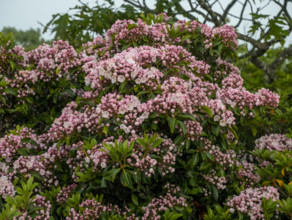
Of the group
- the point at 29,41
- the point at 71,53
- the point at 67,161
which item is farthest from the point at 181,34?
the point at 29,41

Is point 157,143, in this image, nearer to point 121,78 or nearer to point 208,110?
point 208,110

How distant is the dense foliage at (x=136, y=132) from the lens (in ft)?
9.97

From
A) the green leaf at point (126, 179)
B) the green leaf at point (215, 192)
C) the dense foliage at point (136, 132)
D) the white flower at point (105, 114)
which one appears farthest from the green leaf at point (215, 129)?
the white flower at point (105, 114)

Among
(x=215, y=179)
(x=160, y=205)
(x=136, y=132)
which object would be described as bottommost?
(x=160, y=205)

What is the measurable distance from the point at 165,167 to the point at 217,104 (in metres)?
0.94

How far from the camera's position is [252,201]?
3.38 metres

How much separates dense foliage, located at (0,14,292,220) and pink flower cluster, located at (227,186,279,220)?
0.01 metres

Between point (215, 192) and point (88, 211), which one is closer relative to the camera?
point (88, 211)

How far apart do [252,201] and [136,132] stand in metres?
1.61

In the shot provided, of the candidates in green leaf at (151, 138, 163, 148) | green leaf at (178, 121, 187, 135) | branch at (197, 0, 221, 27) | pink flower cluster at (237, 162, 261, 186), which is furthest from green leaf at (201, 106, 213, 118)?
branch at (197, 0, 221, 27)

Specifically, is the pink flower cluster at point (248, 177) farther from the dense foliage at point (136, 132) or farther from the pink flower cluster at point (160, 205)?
the pink flower cluster at point (160, 205)

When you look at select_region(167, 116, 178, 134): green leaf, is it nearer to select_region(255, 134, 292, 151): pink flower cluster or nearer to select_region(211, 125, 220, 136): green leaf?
select_region(211, 125, 220, 136): green leaf

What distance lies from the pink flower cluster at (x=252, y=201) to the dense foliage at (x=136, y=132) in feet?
0.04

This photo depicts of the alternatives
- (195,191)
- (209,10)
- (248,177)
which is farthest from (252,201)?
(209,10)
